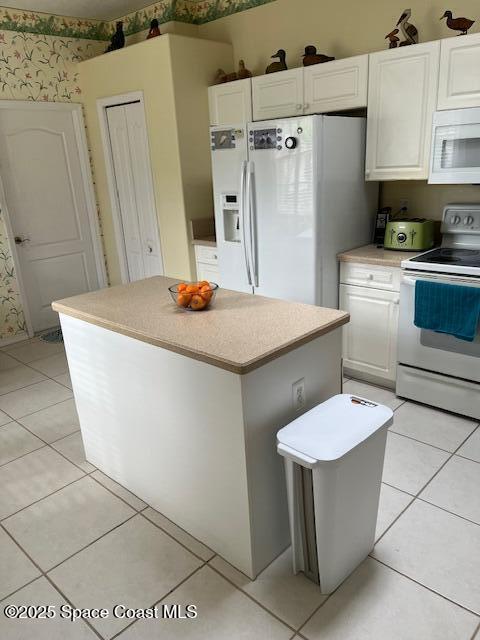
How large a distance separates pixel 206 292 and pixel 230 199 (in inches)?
67.7

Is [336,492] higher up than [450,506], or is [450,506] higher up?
[336,492]

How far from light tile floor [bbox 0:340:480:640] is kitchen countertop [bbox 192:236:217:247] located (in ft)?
6.48

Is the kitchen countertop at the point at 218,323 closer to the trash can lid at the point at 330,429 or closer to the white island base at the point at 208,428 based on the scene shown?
the white island base at the point at 208,428

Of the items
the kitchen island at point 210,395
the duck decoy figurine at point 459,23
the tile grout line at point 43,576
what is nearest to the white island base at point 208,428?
the kitchen island at point 210,395

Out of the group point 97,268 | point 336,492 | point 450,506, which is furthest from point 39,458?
point 97,268

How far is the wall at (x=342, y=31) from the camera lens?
3.04 m

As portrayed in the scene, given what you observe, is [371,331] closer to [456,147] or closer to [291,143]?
[456,147]

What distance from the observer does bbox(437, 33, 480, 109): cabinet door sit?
2.59m

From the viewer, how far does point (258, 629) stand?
167cm

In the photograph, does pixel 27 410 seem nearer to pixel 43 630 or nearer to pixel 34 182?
pixel 43 630

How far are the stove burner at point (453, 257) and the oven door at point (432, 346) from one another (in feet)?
0.39

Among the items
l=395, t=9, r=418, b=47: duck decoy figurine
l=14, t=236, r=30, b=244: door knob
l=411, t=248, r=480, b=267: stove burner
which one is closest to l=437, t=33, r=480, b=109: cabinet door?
l=395, t=9, r=418, b=47: duck decoy figurine

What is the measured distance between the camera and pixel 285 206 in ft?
10.6

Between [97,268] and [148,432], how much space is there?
340 centimetres
